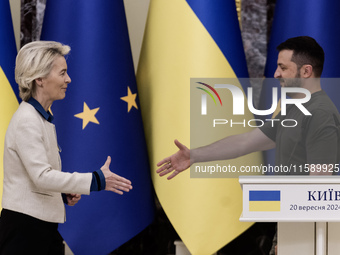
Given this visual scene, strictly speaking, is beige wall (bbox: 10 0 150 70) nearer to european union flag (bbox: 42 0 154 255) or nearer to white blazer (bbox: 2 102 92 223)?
european union flag (bbox: 42 0 154 255)

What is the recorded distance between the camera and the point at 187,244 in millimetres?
2320

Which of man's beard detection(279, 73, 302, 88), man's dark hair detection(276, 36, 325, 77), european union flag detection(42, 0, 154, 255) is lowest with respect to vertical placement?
european union flag detection(42, 0, 154, 255)

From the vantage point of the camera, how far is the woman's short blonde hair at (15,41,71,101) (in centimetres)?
152

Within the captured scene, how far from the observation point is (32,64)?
5.00 feet

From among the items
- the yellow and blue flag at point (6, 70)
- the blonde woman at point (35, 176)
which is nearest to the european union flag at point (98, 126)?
the yellow and blue flag at point (6, 70)

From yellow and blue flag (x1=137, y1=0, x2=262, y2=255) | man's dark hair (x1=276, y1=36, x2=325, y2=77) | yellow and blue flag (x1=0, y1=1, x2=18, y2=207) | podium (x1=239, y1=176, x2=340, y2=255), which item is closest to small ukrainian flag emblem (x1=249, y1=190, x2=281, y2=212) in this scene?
podium (x1=239, y1=176, x2=340, y2=255)

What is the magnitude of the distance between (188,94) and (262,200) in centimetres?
112

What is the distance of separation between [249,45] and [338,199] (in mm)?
1642

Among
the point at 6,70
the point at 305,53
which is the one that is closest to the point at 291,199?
the point at 305,53

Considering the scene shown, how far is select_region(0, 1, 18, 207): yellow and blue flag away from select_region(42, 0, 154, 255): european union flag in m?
0.22

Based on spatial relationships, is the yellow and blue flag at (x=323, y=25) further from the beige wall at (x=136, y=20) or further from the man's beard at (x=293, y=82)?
the beige wall at (x=136, y=20)

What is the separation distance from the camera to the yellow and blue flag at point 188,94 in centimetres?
232

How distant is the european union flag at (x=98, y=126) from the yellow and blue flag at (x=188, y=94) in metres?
0.11

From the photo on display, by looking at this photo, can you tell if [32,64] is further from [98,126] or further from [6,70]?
[6,70]
